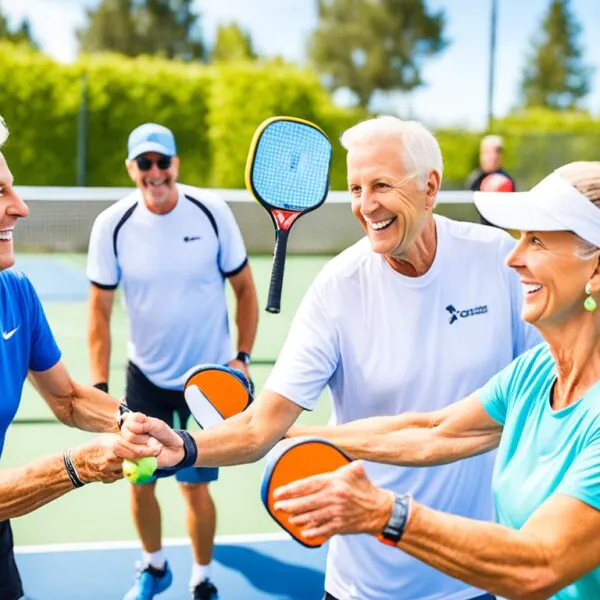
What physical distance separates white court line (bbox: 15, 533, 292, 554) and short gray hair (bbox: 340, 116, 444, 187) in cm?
273

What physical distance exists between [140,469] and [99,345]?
2747 mm

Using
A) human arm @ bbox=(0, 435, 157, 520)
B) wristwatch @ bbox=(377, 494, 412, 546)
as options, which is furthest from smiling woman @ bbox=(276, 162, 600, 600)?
human arm @ bbox=(0, 435, 157, 520)

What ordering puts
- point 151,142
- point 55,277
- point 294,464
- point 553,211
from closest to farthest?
point 294,464 → point 553,211 → point 151,142 → point 55,277

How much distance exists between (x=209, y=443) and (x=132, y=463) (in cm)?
32

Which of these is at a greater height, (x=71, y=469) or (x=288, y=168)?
(x=288, y=168)

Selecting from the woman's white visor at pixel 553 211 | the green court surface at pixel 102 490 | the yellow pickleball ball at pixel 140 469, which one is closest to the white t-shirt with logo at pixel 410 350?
the yellow pickleball ball at pixel 140 469

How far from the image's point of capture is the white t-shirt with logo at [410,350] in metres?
3.10

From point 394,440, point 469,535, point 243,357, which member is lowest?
point 243,357

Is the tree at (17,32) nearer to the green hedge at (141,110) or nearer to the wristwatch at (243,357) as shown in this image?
the green hedge at (141,110)

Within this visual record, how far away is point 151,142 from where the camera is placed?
Answer: 5.40 m

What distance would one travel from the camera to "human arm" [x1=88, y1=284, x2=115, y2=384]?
5.23 m

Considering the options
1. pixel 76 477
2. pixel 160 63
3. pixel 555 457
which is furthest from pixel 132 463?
pixel 160 63

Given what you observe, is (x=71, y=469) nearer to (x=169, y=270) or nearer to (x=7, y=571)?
(x=7, y=571)

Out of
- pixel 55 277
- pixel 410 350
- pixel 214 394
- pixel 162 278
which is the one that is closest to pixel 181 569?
pixel 162 278
